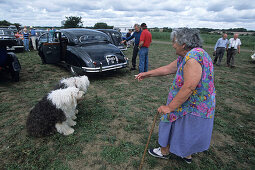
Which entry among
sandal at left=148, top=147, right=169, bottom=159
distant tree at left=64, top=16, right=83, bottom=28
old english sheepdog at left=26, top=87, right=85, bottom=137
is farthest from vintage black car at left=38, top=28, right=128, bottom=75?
distant tree at left=64, top=16, right=83, bottom=28

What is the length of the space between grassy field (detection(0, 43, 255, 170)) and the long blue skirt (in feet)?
1.66

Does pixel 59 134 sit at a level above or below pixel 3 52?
below

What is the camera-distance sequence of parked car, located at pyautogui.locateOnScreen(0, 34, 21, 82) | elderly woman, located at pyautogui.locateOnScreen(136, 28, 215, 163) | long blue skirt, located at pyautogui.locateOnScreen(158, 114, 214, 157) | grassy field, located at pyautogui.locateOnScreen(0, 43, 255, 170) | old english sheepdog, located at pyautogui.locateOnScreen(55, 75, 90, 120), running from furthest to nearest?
parked car, located at pyautogui.locateOnScreen(0, 34, 21, 82), old english sheepdog, located at pyautogui.locateOnScreen(55, 75, 90, 120), grassy field, located at pyautogui.locateOnScreen(0, 43, 255, 170), long blue skirt, located at pyautogui.locateOnScreen(158, 114, 214, 157), elderly woman, located at pyautogui.locateOnScreen(136, 28, 215, 163)

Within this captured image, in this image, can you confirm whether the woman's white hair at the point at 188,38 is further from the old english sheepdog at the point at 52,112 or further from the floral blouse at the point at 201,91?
the old english sheepdog at the point at 52,112

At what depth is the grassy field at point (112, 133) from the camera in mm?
2357

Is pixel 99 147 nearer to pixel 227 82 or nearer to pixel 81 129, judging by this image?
pixel 81 129

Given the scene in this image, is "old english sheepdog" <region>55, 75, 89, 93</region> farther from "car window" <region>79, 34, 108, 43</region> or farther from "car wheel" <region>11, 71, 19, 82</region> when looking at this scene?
"car wheel" <region>11, 71, 19, 82</region>

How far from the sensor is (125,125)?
329 cm

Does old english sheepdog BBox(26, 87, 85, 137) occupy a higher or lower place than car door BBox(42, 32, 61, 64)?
lower

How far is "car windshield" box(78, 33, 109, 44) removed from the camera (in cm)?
599

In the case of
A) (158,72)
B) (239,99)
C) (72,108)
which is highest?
(158,72)

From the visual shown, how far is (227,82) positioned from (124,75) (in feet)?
15.6

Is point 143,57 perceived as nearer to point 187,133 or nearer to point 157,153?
point 157,153

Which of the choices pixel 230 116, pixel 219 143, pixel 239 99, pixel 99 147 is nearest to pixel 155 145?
pixel 99 147
